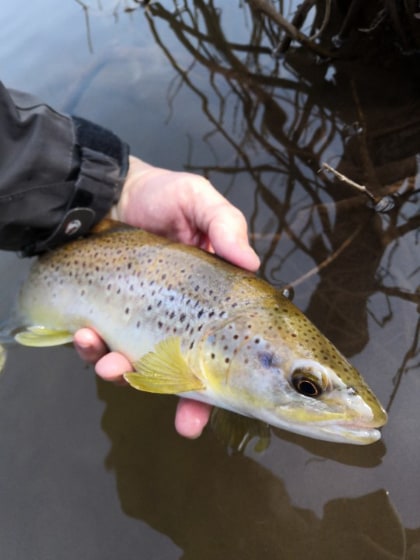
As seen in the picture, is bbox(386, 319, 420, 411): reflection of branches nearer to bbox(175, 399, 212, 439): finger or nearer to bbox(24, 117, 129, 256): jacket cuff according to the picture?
bbox(175, 399, 212, 439): finger

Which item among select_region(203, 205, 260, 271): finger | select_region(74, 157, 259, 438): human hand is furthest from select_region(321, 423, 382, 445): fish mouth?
select_region(203, 205, 260, 271): finger

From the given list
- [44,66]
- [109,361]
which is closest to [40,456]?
[109,361]

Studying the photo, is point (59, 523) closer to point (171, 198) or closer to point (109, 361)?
point (109, 361)

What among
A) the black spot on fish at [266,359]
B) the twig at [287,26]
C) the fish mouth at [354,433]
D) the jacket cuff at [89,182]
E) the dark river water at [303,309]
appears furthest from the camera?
the twig at [287,26]

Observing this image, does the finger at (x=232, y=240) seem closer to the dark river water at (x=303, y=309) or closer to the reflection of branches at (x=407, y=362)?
the dark river water at (x=303, y=309)

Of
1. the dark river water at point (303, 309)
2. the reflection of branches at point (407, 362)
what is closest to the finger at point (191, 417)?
the dark river water at point (303, 309)

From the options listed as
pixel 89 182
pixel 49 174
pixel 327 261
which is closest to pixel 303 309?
pixel 327 261
